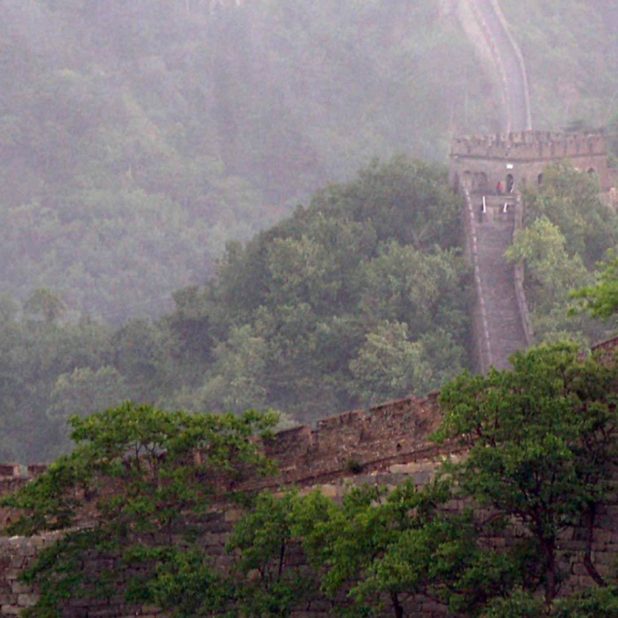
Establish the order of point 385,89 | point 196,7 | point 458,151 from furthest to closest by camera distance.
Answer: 1. point 196,7
2. point 385,89
3. point 458,151

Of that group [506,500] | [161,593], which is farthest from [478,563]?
[161,593]

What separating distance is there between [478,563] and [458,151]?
2062 inches

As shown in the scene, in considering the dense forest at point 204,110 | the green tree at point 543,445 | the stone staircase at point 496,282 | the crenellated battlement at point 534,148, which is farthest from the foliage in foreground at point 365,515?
the dense forest at point 204,110

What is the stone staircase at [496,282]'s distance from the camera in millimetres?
63469

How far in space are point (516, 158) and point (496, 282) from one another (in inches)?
336

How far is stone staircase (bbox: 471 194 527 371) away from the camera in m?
63.5

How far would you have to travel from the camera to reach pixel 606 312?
2577 centimetres

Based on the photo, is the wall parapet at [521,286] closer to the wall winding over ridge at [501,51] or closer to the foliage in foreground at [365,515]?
the foliage in foreground at [365,515]

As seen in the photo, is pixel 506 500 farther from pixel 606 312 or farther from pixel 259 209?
pixel 259 209

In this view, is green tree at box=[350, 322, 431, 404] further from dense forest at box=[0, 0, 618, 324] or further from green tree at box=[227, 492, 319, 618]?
green tree at box=[227, 492, 319, 618]

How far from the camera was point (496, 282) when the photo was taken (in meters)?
66.8

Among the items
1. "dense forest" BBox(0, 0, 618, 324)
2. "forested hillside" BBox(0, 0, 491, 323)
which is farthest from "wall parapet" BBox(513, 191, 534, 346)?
"forested hillside" BBox(0, 0, 491, 323)

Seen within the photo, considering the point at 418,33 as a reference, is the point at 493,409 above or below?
below

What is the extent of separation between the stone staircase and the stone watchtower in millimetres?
1765
